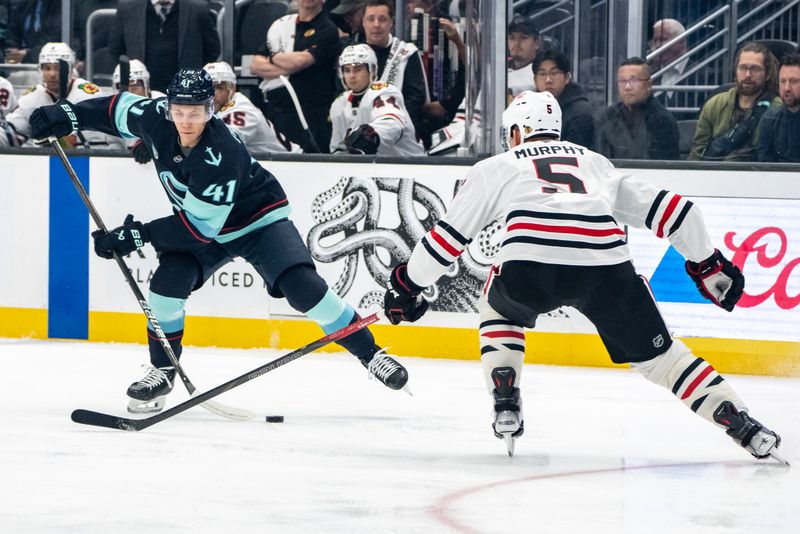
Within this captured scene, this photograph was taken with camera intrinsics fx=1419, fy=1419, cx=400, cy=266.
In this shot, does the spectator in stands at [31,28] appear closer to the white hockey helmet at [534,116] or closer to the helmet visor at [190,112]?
the helmet visor at [190,112]

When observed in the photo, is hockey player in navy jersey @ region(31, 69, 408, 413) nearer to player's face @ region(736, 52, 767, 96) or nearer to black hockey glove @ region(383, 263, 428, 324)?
black hockey glove @ region(383, 263, 428, 324)

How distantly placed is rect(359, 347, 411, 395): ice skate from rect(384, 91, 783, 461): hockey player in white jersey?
731mm

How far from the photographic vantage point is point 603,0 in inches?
218

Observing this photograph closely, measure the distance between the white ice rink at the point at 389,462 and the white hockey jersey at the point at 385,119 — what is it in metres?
1.12

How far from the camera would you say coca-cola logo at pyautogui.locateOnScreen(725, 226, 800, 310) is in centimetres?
548

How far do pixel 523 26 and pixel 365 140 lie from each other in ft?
2.82

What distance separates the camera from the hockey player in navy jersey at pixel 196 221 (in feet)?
14.1

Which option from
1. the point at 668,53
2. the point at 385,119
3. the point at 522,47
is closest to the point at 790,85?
the point at 668,53

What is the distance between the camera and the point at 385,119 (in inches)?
242

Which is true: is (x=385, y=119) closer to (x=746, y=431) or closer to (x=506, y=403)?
(x=506, y=403)

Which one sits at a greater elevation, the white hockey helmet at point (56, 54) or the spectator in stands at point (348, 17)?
the spectator in stands at point (348, 17)

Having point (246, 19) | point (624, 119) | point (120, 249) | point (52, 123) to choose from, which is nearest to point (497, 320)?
point (120, 249)

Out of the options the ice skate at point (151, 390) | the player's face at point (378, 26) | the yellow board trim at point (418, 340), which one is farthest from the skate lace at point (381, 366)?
the player's face at point (378, 26)

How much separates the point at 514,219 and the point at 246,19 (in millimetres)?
3662
